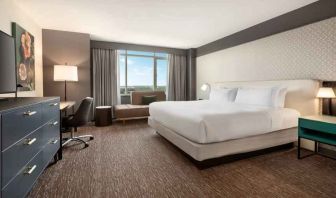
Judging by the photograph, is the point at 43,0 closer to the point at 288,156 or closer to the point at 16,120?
the point at 16,120

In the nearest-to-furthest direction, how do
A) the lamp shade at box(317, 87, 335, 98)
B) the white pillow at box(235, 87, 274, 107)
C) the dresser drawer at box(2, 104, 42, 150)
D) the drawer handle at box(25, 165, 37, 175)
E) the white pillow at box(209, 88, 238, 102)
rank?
the dresser drawer at box(2, 104, 42, 150)
the drawer handle at box(25, 165, 37, 175)
the lamp shade at box(317, 87, 335, 98)
the white pillow at box(235, 87, 274, 107)
the white pillow at box(209, 88, 238, 102)

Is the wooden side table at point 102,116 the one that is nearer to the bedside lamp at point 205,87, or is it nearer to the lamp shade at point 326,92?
the bedside lamp at point 205,87

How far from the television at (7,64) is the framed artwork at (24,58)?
89 centimetres

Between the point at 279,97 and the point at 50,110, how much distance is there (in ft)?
11.5

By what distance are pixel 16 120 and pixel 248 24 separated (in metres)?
4.22

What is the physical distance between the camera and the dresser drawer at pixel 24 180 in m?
1.19

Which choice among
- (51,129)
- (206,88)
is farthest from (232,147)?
(206,88)

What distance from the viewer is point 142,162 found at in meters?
2.44

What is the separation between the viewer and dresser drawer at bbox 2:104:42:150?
1.13m

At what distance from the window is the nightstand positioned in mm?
4447

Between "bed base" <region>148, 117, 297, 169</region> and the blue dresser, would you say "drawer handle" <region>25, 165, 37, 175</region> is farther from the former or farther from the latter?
"bed base" <region>148, 117, 297, 169</region>

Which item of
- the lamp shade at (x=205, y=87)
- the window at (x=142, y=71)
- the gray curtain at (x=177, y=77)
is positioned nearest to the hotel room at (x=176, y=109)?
the lamp shade at (x=205, y=87)

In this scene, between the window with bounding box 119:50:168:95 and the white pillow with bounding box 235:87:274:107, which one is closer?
the white pillow with bounding box 235:87:274:107

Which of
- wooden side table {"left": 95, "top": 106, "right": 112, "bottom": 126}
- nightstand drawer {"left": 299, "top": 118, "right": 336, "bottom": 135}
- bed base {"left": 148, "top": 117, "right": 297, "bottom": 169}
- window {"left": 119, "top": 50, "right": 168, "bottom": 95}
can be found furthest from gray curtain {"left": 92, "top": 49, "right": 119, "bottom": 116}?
nightstand drawer {"left": 299, "top": 118, "right": 336, "bottom": 135}
